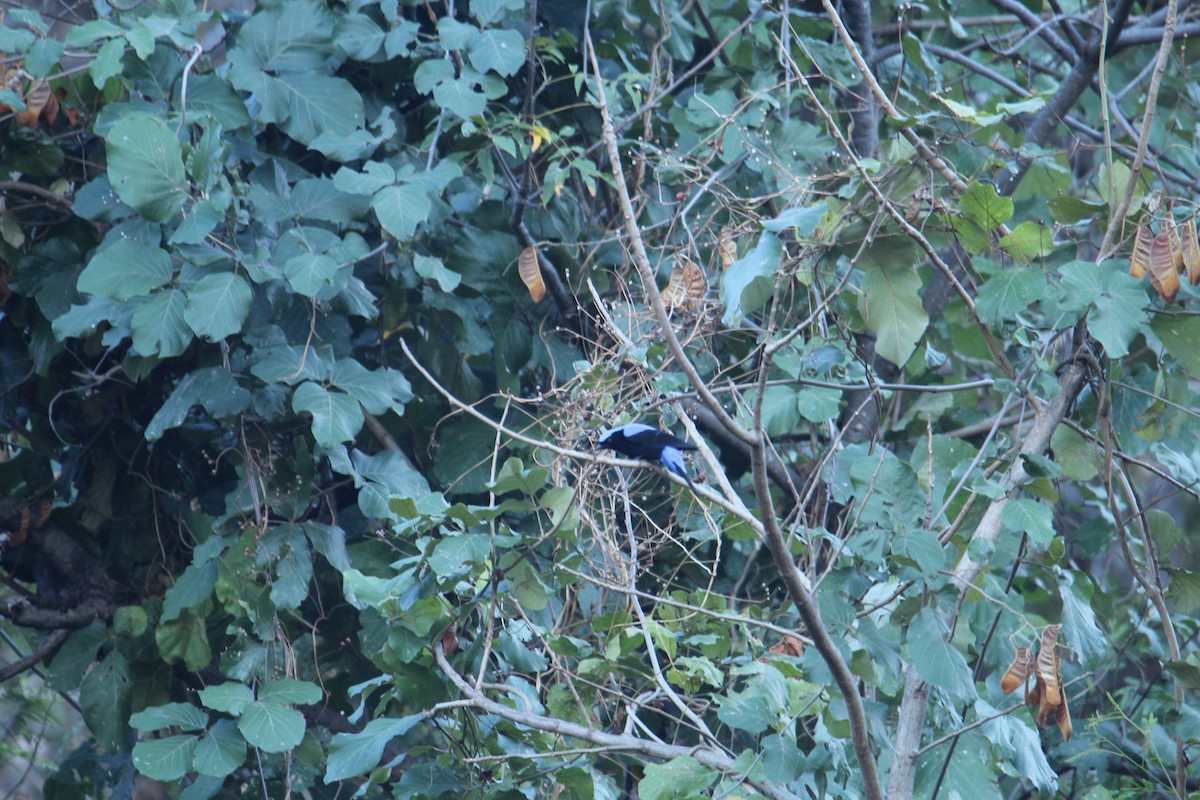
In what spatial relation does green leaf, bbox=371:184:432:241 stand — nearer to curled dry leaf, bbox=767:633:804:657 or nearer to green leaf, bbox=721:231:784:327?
green leaf, bbox=721:231:784:327

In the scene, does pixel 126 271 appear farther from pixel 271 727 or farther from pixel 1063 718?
pixel 1063 718

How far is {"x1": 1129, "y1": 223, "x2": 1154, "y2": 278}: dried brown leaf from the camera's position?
83.2 inches

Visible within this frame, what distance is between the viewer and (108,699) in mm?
2955

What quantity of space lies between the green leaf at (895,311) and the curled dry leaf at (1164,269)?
0.41 metres

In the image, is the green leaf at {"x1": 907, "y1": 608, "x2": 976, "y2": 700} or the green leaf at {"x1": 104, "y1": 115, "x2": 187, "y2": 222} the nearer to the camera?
the green leaf at {"x1": 907, "y1": 608, "x2": 976, "y2": 700}

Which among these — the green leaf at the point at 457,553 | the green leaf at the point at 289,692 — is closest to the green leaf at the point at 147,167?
the green leaf at the point at 289,692

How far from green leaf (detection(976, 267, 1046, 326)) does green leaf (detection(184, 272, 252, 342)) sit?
1606mm

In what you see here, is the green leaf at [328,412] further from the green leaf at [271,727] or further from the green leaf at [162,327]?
the green leaf at [271,727]

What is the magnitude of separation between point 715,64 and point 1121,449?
6.06 feet

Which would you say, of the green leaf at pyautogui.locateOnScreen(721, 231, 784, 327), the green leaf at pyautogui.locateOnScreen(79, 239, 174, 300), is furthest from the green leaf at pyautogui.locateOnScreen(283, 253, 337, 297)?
the green leaf at pyautogui.locateOnScreen(721, 231, 784, 327)

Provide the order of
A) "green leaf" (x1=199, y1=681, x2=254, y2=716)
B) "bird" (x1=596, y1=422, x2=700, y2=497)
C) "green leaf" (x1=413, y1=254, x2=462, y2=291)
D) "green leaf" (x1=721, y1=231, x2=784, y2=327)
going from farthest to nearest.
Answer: "green leaf" (x1=413, y1=254, x2=462, y2=291), "green leaf" (x1=199, y1=681, x2=254, y2=716), "bird" (x1=596, y1=422, x2=700, y2=497), "green leaf" (x1=721, y1=231, x2=784, y2=327)

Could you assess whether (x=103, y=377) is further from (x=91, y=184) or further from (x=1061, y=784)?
(x=1061, y=784)

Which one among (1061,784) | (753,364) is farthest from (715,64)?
(1061,784)

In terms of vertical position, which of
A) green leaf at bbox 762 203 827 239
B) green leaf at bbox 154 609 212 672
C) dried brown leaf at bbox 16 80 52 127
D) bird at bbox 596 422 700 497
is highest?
green leaf at bbox 762 203 827 239
